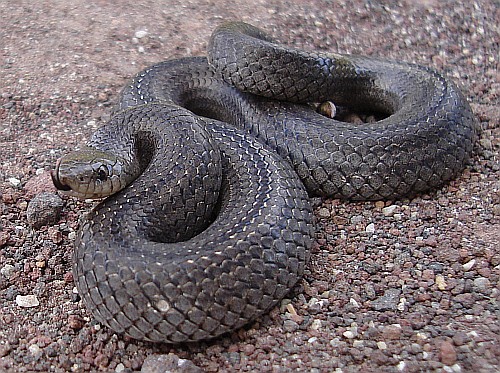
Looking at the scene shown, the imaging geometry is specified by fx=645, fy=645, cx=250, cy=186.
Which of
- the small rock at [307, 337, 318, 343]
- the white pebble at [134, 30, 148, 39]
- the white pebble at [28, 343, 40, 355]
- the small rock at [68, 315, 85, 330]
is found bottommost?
the white pebble at [134, 30, 148, 39]

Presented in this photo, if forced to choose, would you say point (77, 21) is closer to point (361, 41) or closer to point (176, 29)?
point (176, 29)

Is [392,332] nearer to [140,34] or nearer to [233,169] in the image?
[233,169]

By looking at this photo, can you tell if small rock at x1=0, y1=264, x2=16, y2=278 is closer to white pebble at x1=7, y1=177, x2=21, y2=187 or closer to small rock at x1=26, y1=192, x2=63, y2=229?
small rock at x1=26, y1=192, x2=63, y2=229

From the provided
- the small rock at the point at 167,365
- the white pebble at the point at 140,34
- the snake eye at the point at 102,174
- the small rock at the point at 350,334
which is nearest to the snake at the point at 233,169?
the snake eye at the point at 102,174

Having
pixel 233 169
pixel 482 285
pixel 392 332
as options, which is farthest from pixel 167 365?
pixel 482 285

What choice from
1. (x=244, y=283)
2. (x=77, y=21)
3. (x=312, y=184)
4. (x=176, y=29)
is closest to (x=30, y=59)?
(x=77, y=21)

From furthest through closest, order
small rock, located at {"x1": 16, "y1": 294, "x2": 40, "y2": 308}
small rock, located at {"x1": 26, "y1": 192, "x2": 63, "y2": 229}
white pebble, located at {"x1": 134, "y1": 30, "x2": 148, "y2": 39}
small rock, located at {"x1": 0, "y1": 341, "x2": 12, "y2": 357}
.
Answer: white pebble, located at {"x1": 134, "y1": 30, "x2": 148, "y2": 39} < small rock, located at {"x1": 26, "y1": 192, "x2": 63, "y2": 229} < small rock, located at {"x1": 16, "y1": 294, "x2": 40, "y2": 308} < small rock, located at {"x1": 0, "y1": 341, "x2": 12, "y2": 357}

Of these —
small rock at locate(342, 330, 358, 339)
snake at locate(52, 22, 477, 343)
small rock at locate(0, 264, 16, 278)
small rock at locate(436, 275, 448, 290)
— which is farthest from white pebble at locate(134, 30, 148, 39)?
small rock at locate(342, 330, 358, 339)
